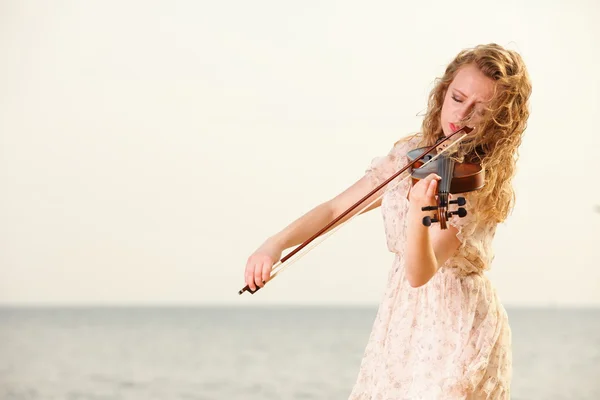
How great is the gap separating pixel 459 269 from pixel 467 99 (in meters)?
0.39

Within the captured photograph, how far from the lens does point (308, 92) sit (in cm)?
781

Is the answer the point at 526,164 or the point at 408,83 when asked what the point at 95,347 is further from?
the point at 526,164

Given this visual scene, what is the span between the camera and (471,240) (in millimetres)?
2307

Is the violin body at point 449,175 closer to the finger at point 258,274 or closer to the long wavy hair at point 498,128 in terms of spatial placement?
the long wavy hair at point 498,128

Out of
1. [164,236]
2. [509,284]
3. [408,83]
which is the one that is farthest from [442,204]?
[509,284]

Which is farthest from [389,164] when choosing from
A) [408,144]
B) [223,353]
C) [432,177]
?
[223,353]

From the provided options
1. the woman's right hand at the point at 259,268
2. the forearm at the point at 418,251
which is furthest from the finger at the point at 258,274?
the forearm at the point at 418,251

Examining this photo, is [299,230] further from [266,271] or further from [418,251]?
[418,251]

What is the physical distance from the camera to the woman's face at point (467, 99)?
2.34 meters

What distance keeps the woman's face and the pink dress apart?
17cm

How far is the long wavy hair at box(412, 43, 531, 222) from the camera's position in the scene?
2.34 meters

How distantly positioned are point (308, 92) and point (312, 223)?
5509 mm

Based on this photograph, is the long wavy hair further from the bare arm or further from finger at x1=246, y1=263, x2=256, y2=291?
finger at x1=246, y1=263, x2=256, y2=291

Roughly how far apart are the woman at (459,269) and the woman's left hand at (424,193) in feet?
0.76
